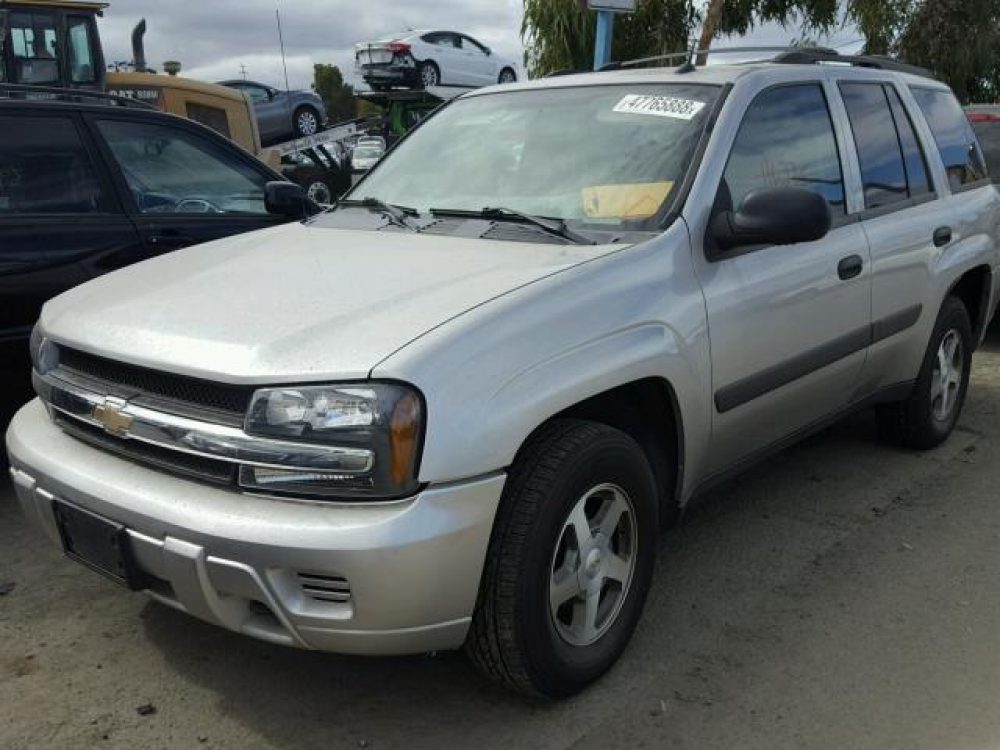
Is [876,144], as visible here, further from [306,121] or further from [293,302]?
[306,121]

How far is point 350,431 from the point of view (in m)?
2.31

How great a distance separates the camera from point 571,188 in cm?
338

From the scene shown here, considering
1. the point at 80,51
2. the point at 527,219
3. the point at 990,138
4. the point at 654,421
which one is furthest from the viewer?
the point at 80,51

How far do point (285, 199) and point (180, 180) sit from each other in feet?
2.53

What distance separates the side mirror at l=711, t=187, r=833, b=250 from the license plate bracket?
1963 mm

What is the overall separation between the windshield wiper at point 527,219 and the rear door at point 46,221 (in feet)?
5.70

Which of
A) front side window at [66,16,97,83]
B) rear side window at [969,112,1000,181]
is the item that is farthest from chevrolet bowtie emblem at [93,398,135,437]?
front side window at [66,16,97,83]

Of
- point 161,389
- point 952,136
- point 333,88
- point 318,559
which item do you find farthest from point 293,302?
point 333,88

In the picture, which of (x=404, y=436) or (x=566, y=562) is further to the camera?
(x=566, y=562)

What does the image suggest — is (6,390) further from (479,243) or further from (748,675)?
(748,675)

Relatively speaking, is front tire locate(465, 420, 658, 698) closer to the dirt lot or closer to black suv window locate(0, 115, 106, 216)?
the dirt lot

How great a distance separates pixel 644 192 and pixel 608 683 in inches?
59.7

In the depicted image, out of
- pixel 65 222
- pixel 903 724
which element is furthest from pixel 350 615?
pixel 65 222

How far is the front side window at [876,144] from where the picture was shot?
4082 mm
